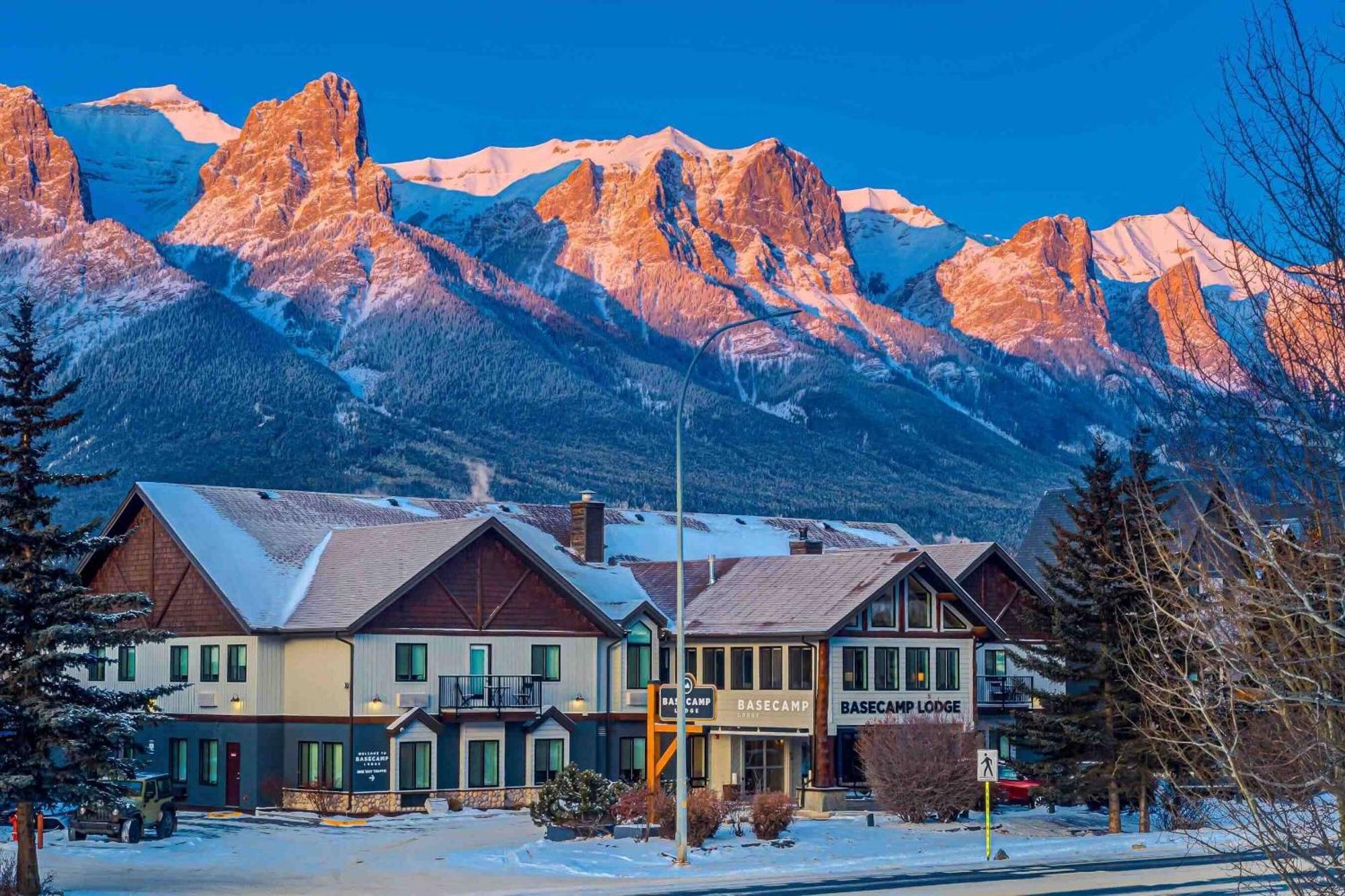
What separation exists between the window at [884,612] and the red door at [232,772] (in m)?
20.5

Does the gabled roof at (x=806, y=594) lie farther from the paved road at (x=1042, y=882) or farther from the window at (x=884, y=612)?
the paved road at (x=1042, y=882)

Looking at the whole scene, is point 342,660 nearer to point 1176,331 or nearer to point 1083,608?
point 1083,608

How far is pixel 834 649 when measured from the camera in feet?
190

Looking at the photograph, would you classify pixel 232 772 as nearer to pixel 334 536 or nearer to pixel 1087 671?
pixel 334 536

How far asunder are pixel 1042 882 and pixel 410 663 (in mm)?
26585

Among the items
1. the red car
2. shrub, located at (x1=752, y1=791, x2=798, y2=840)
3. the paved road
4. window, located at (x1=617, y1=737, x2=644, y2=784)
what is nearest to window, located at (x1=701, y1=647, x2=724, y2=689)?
window, located at (x1=617, y1=737, x2=644, y2=784)

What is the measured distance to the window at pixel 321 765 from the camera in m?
54.7

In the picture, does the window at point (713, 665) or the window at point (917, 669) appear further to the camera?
the window at point (713, 665)

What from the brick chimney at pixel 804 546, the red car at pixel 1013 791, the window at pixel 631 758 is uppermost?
the brick chimney at pixel 804 546

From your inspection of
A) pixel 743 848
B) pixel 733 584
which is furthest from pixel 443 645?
pixel 743 848

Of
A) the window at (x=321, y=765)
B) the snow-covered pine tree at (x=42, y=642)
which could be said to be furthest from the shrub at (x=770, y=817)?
the snow-covered pine tree at (x=42, y=642)

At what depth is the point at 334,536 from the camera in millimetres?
62656

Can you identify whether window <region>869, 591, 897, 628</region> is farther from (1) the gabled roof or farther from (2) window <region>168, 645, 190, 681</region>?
(2) window <region>168, 645, 190, 681</region>

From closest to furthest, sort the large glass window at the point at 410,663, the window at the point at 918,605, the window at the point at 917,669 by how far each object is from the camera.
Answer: the large glass window at the point at 410,663 < the window at the point at 917,669 < the window at the point at 918,605
